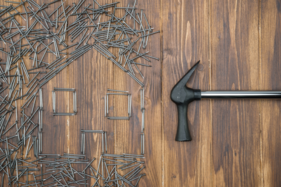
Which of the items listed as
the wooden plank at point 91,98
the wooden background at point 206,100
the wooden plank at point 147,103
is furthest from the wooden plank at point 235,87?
the wooden plank at point 91,98

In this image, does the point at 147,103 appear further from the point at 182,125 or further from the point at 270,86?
the point at 270,86

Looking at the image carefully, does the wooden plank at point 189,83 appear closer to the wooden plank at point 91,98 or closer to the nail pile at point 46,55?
the nail pile at point 46,55

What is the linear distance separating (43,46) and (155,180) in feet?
3.69

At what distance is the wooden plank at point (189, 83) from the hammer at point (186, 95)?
0.06 metres

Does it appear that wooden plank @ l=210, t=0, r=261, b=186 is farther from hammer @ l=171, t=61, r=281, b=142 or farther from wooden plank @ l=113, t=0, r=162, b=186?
wooden plank @ l=113, t=0, r=162, b=186

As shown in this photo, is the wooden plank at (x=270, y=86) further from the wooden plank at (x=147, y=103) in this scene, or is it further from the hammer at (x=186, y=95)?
the wooden plank at (x=147, y=103)

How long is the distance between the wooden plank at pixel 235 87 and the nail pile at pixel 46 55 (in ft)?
1.40

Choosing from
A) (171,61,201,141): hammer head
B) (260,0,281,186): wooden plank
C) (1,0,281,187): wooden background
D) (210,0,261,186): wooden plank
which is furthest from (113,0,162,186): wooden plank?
(260,0,281,186): wooden plank

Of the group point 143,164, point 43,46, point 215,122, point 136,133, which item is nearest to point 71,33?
point 43,46

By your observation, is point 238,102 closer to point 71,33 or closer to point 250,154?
point 250,154

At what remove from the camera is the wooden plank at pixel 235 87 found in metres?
1.06

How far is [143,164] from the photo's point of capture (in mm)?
1075

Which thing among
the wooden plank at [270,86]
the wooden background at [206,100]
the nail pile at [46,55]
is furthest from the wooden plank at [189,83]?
the wooden plank at [270,86]

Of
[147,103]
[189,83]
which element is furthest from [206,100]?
[147,103]
